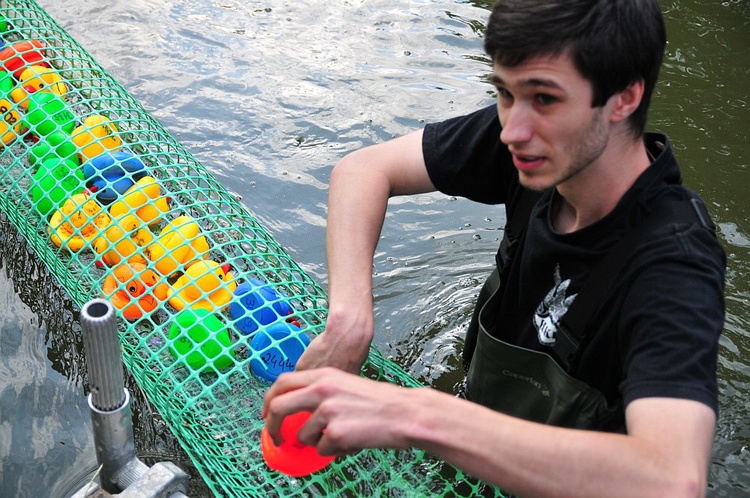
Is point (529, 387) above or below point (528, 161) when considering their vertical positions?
below

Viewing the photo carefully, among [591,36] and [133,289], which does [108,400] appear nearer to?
[133,289]

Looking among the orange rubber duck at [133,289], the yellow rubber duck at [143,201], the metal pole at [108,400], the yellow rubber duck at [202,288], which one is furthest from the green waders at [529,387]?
the yellow rubber duck at [143,201]

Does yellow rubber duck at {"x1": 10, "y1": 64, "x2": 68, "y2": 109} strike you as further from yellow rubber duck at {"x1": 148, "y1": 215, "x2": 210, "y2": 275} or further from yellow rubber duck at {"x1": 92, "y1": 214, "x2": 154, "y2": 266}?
yellow rubber duck at {"x1": 148, "y1": 215, "x2": 210, "y2": 275}

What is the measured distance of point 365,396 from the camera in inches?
60.6

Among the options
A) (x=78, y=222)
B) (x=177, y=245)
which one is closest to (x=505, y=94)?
(x=177, y=245)

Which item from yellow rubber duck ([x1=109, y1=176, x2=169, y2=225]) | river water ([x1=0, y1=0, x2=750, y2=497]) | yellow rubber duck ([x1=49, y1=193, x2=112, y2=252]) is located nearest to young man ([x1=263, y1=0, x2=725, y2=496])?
yellow rubber duck ([x1=109, y1=176, x2=169, y2=225])

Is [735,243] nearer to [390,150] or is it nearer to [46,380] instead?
[390,150]

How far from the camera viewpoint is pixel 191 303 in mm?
2598

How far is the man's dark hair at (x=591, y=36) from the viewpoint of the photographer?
5.76 ft

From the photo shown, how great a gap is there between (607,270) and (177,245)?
5.20 ft

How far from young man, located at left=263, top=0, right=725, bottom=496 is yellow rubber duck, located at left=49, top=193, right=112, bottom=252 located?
99cm

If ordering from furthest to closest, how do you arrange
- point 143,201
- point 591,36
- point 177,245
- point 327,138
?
point 327,138 → point 143,201 → point 177,245 → point 591,36

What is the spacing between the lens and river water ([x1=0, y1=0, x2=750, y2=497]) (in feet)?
10.6

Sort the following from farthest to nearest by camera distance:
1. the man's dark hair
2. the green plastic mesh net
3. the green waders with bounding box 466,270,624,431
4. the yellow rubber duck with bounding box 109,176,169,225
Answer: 1. the yellow rubber duck with bounding box 109,176,169,225
2. the green plastic mesh net
3. the green waders with bounding box 466,270,624,431
4. the man's dark hair
